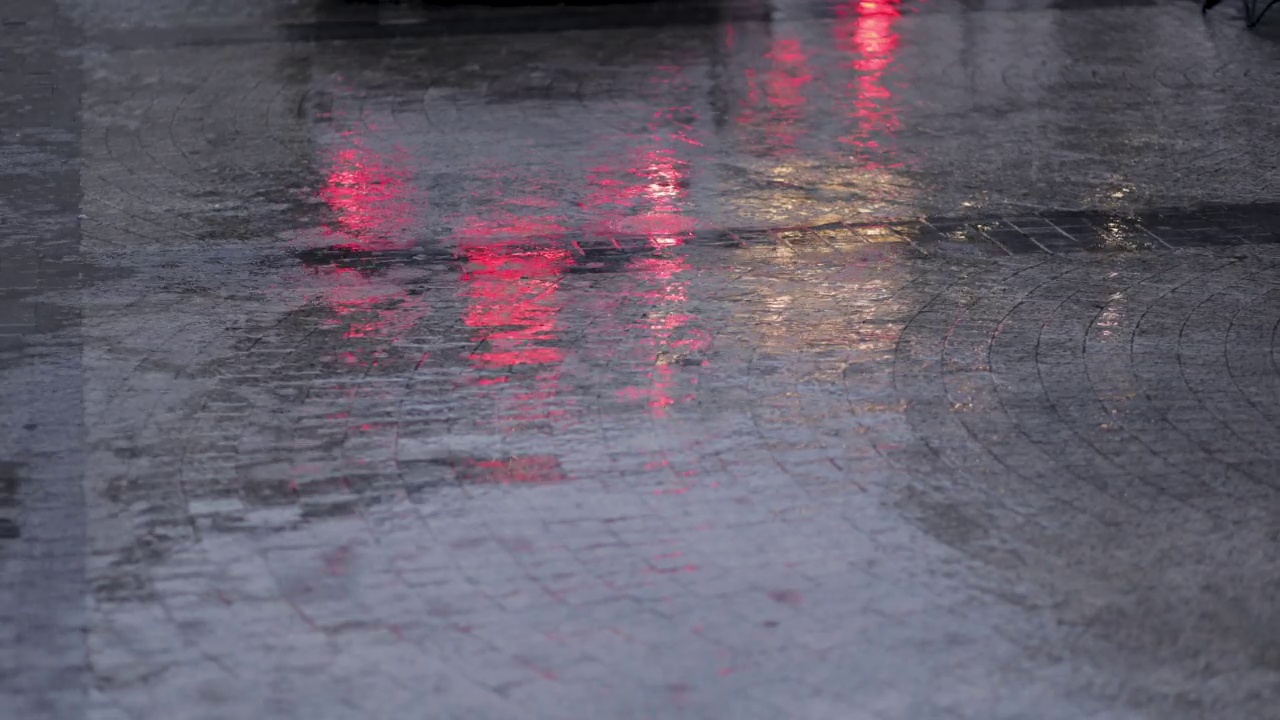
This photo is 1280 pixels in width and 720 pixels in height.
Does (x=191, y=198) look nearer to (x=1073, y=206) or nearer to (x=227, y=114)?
(x=227, y=114)

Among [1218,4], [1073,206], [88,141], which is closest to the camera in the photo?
[1073,206]

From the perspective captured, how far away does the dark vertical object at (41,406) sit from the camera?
182 inches

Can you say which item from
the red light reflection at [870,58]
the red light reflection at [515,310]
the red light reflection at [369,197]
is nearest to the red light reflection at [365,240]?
the red light reflection at [369,197]

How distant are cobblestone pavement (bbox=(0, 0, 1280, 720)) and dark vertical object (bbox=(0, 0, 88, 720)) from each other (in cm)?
2

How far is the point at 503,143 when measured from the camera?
10.1 m

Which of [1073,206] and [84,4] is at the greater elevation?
[84,4]

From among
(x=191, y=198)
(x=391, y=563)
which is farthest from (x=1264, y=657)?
(x=191, y=198)

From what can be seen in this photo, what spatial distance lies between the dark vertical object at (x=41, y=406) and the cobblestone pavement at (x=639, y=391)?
23mm

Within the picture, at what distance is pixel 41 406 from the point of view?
634cm

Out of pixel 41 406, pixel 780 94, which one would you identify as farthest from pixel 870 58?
pixel 41 406

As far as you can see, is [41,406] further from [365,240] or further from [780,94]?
[780,94]

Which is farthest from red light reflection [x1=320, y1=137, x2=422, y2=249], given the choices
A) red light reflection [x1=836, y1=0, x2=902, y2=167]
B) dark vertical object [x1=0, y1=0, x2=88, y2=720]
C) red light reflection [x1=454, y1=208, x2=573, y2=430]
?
red light reflection [x1=836, y1=0, x2=902, y2=167]

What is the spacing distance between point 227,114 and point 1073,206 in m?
5.60

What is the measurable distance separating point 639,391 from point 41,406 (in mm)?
2419
